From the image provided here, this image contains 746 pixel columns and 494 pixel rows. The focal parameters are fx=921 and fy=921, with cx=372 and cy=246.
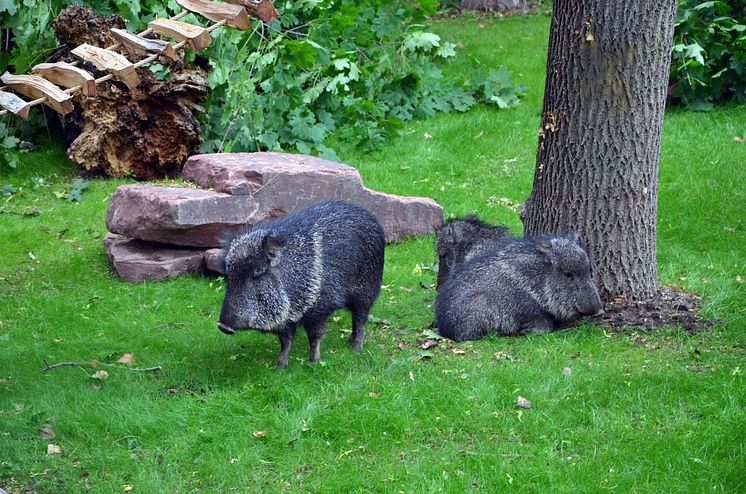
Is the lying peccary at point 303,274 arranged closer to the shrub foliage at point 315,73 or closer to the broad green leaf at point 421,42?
the shrub foliage at point 315,73

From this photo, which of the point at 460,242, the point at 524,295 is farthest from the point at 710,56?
the point at 524,295

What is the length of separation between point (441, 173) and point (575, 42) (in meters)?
4.71

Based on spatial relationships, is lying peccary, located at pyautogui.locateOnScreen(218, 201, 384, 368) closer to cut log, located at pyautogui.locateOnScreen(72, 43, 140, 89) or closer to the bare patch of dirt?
cut log, located at pyautogui.locateOnScreen(72, 43, 140, 89)

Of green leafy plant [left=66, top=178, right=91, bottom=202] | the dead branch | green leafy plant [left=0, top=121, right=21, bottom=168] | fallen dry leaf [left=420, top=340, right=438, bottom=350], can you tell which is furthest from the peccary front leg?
green leafy plant [left=0, top=121, right=21, bottom=168]

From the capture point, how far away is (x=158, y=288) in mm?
8609

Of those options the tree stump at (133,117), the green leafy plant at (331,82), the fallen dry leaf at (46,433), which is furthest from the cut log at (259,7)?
the tree stump at (133,117)

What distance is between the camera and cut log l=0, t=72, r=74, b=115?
5.84 metres

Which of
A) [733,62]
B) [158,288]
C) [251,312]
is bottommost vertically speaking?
[158,288]

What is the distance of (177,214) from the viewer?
337 inches

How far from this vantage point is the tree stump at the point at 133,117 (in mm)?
11180

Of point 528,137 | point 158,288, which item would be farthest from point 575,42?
point 528,137

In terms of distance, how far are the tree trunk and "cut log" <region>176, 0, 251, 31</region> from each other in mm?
2589

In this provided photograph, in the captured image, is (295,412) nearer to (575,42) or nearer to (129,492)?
(129,492)

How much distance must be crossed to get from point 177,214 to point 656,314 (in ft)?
14.2
